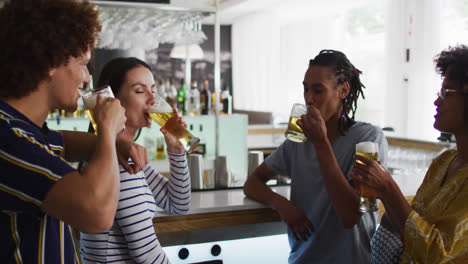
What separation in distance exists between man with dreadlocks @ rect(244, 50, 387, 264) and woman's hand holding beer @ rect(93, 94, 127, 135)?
0.71 m

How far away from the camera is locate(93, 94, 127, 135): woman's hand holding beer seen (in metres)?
Result: 0.93

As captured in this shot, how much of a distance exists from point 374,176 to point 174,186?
0.66 metres

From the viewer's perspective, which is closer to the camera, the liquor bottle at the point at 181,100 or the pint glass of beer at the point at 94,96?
the pint glass of beer at the point at 94,96

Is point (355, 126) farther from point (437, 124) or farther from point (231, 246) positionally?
point (231, 246)

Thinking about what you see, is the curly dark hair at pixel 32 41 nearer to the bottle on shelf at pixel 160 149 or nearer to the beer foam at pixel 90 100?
the beer foam at pixel 90 100

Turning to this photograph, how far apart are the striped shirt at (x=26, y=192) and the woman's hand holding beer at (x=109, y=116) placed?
12 cm

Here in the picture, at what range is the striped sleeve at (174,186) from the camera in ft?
4.90

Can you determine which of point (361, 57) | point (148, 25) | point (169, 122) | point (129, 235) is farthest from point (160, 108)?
point (361, 57)

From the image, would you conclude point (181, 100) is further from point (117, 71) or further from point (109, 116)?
point (109, 116)

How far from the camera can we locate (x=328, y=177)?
1446 mm

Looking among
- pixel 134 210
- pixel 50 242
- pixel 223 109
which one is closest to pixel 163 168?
pixel 223 109

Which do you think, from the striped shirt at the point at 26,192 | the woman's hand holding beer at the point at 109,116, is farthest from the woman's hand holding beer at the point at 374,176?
the striped shirt at the point at 26,192

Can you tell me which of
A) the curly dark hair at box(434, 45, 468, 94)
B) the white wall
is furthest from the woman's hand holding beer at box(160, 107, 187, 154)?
the white wall

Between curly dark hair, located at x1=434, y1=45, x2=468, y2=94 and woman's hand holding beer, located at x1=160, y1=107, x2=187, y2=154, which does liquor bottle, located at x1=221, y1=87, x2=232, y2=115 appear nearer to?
woman's hand holding beer, located at x1=160, y1=107, x2=187, y2=154
